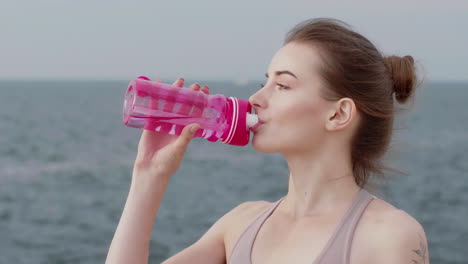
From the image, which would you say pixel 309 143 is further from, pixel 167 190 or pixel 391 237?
pixel 167 190

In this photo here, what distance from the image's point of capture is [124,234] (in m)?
2.62

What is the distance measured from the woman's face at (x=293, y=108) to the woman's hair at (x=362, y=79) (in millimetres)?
42

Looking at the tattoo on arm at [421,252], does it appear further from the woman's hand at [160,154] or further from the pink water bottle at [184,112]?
the woman's hand at [160,154]

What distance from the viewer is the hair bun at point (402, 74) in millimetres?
2744

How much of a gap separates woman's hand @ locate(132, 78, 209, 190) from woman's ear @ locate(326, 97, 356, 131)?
1.60 feet

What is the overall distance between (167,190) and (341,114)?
23288 millimetres

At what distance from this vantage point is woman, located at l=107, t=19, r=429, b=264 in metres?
2.59

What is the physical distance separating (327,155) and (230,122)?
0.38m

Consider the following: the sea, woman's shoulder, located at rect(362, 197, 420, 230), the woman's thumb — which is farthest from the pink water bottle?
the sea

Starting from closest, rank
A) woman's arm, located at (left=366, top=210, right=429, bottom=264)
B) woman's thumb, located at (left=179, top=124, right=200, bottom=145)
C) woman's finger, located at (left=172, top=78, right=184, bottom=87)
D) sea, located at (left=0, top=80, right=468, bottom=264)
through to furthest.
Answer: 1. woman's arm, located at (left=366, top=210, right=429, bottom=264)
2. woman's thumb, located at (left=179, top=124, right=200, bottom=145)
3. woman's finger, located at (left=172, top=78, right=184, bottom=87)
4. sea, located at (left=0, top=80, right=468, bottom=264)

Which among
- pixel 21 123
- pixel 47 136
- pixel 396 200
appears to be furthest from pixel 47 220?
pixel 21 123

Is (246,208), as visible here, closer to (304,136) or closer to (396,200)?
(304,136)

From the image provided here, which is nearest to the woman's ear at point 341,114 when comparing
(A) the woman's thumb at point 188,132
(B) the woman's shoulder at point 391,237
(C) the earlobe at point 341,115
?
(C) the earlobe at point 341,115

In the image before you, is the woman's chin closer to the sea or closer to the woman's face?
the woman's face
